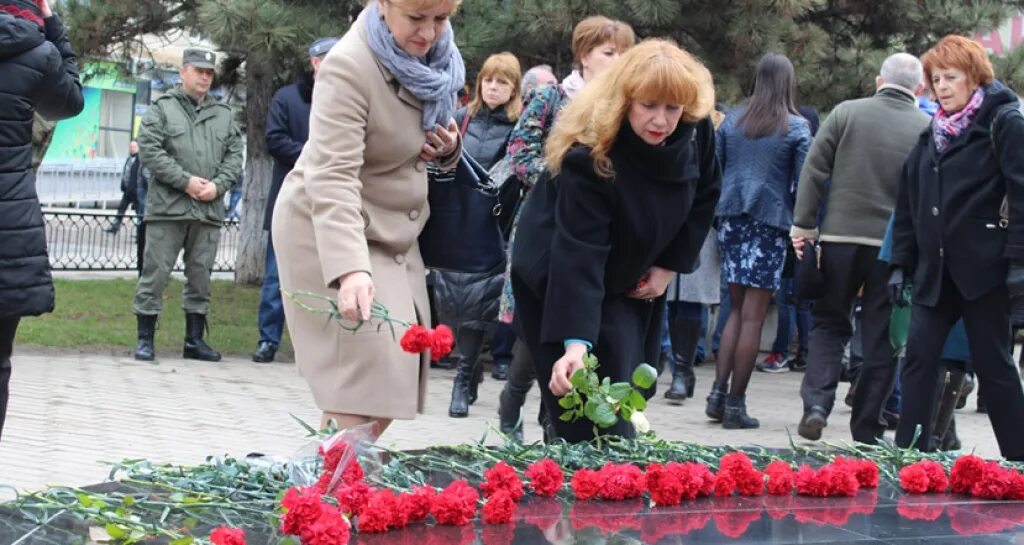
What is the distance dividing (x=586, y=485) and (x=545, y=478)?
12 centimetres

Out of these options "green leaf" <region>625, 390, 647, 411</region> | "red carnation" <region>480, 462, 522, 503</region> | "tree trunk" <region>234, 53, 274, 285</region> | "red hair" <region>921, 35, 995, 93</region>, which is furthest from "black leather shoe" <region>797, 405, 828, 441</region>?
"tree trunk" <region>234, 53, 274, 285</region>

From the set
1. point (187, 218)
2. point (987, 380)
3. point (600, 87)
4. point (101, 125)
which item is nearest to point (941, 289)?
point (987, 380)

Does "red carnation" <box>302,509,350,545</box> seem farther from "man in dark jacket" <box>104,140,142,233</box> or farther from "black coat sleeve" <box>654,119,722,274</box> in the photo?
"man in dark jacket" <box>104,140,142,233</box>

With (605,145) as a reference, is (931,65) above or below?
above

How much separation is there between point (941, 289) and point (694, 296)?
9.78 feet

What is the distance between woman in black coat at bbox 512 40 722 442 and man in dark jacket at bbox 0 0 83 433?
1660 millimetres

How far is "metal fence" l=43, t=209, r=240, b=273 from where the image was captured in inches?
753

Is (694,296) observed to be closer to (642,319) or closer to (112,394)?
(112,394)

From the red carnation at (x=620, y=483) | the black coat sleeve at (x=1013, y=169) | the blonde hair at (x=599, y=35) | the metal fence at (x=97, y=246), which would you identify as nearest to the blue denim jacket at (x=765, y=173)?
the blonde hair at (x=599, y=35)

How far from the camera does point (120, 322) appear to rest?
12.9 metres

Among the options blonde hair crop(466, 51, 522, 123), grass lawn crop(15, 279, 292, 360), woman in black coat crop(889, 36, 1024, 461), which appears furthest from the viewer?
grass lawn crop(15, 279, 292, 360)

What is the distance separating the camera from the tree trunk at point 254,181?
1498 cm

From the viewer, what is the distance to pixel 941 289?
6750 millimetres

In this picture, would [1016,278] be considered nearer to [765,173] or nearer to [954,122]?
[954,122]
